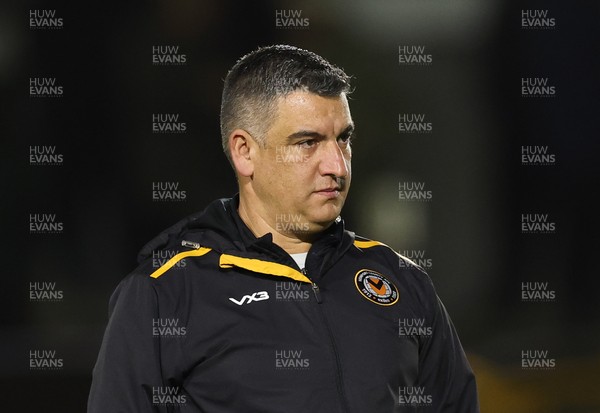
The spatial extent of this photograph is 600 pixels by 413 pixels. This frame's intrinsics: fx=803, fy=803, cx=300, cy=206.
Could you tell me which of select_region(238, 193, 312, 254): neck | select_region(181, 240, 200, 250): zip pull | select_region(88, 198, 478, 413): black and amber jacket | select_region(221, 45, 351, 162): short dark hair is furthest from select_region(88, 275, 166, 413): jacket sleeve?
select_region(221, 45, 351, 162): short dark hair

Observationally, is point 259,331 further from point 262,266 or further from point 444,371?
point 444,371

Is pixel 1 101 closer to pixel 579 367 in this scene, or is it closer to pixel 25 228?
pixel 25 228

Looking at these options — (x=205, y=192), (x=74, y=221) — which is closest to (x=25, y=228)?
(x=74, y=221)

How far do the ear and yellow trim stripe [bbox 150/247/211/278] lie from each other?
0.15 metres

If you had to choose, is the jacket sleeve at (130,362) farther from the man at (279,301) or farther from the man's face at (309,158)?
the man's face at (309,158)

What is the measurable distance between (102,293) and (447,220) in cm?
122

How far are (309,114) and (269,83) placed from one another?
0.32 feet

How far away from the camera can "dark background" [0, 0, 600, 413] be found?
2.65 metres

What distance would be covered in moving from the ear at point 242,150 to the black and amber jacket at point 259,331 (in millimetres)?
88

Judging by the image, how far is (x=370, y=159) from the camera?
2791mm

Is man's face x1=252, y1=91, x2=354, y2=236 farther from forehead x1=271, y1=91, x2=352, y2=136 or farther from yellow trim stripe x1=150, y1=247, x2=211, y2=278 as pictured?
yellow trim stripe x1=150, y1=247, x2=211, y2=278

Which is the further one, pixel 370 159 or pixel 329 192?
pixel 370 159

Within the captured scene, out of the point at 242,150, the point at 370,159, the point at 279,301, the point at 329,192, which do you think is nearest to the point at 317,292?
the point at 279,301

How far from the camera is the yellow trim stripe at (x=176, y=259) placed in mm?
1310
